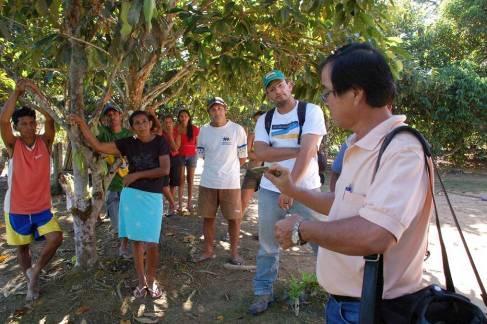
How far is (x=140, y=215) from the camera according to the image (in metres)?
3.62

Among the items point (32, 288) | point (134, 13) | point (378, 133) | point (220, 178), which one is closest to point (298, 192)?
point (378, 133)

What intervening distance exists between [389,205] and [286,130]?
83.7 inches

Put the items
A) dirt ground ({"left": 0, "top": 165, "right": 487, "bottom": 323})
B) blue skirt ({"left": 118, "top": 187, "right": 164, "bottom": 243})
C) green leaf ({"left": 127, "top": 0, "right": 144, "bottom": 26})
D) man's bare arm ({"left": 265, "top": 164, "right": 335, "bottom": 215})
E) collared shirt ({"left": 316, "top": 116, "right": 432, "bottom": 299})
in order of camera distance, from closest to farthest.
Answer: collared shirt ({"left": 316, "top": 116, "right": 432, "bottom": 299}), man's bare arm ({"left": 265, "top": 164, "right": 335, "bottom": 215}), green leaf ({"left": 127, "top": 0, "right": 144, "bottom": 26}), dirt ground ({"left": 0, "top": 165, "right": 487, "bottom": 323}), blue skirt ({"left": 118, "top": 187, "right": 164, "bottom": 243})

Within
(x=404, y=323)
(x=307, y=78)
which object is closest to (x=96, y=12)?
(x=307, y=78)

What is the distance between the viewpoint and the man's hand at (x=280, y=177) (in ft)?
6.12

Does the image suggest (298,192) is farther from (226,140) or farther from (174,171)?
(174,171)

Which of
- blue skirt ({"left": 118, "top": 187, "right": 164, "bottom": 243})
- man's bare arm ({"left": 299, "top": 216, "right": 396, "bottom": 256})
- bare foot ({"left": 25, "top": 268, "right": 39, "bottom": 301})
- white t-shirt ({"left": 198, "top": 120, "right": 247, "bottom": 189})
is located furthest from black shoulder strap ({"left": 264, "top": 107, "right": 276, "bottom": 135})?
bare foot ({"left": 25, "top": 268, "right": 39, "bottom": 301})

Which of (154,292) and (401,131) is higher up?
(401,131)

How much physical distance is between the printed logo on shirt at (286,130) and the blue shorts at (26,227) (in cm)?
219

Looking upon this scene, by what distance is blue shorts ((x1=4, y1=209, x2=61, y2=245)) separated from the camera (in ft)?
12.2

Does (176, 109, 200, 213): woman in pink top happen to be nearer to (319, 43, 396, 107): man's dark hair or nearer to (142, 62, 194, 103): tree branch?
(142, 62, 194, 103): tree branch

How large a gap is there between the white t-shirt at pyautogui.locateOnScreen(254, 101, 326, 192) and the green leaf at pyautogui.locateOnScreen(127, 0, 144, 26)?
5.22 feet

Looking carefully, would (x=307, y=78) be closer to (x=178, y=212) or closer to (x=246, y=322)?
(x=246, y=322)

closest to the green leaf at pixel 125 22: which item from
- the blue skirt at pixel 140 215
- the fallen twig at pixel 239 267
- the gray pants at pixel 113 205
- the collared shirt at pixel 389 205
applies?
the collared shirt at pixel 389 205
